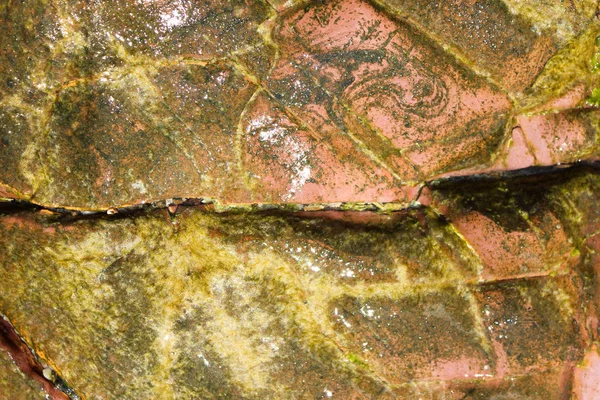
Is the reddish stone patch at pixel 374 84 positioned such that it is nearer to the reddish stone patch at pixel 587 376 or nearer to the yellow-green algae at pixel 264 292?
the yellow-green algae at pixel 264 292

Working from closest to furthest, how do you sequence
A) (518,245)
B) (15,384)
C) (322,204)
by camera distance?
1. (518,245)
2. (322,204)
3. (15,384)

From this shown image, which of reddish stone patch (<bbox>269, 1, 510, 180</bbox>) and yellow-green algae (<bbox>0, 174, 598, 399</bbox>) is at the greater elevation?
reddish stone patch (<bbox>269, 1, 510, 180</bbox>)

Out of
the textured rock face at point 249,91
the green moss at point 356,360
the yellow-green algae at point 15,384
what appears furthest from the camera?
the yellow-green algae at point 15,384

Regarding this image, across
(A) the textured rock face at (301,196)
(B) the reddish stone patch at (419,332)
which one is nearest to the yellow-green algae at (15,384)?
(A) the textured rock face at (301,196)

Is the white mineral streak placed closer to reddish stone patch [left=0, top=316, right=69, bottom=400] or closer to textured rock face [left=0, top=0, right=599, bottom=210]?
textured rock face [left=0, top=0, right=599, bottom=210]

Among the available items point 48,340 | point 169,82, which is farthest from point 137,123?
point 48,340

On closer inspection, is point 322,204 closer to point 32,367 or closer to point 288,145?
point 288,145

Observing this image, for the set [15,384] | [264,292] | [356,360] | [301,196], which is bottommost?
[15,384]

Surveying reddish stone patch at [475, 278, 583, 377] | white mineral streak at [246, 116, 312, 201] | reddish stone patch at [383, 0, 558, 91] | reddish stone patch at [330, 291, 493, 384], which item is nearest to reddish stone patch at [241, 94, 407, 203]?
white mineral streak at [246, 116, 312, 201]

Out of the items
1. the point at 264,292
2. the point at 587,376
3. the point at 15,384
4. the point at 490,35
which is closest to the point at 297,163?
the point at 264,292
